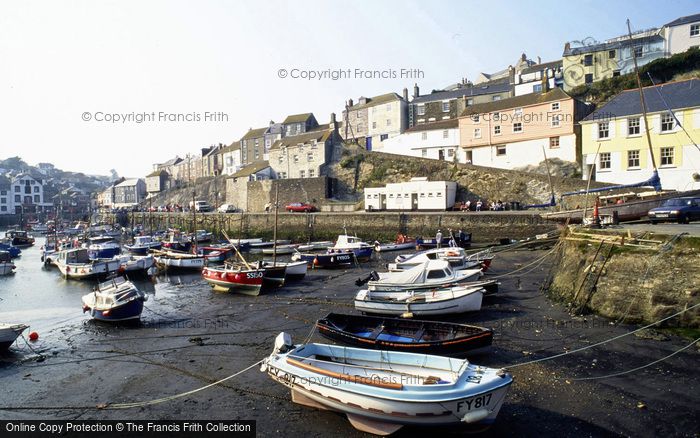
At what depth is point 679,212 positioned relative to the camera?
19078mm

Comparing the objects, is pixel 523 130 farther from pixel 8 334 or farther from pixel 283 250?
pixel 8 334

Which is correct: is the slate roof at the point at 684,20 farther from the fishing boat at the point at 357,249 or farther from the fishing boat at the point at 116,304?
the fishing boat at the point at 116,304

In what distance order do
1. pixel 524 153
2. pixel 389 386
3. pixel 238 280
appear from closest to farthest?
1. pixel 389 386
2. pixel 238 280
3. pixel 524 153

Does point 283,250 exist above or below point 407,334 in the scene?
above

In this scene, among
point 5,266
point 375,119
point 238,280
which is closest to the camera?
point 238,280

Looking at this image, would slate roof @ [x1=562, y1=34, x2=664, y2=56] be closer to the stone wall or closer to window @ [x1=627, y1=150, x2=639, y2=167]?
window @ [x1=627, y1=150, x2=639, y2=167]

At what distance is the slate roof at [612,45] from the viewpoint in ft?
153

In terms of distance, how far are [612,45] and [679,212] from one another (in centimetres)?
3796

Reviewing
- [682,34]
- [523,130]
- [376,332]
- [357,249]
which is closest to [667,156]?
[523,130]

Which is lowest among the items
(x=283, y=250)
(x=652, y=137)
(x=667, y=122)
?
(x=283, y=250)

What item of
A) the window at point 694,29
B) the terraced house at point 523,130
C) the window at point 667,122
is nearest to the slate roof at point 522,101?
the terraced house at point 523,130

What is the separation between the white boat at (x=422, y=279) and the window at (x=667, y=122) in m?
21.4

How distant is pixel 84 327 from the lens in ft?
58.1

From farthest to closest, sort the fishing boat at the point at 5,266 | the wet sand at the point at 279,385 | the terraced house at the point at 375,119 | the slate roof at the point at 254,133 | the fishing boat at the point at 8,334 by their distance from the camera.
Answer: the slate roof at the point at 254,133
the terraced house at the point at 375,119
the fishing boat at the point at 5,266
the fishing boat at the point at 8,334
the wet sand at the point at 279,385
